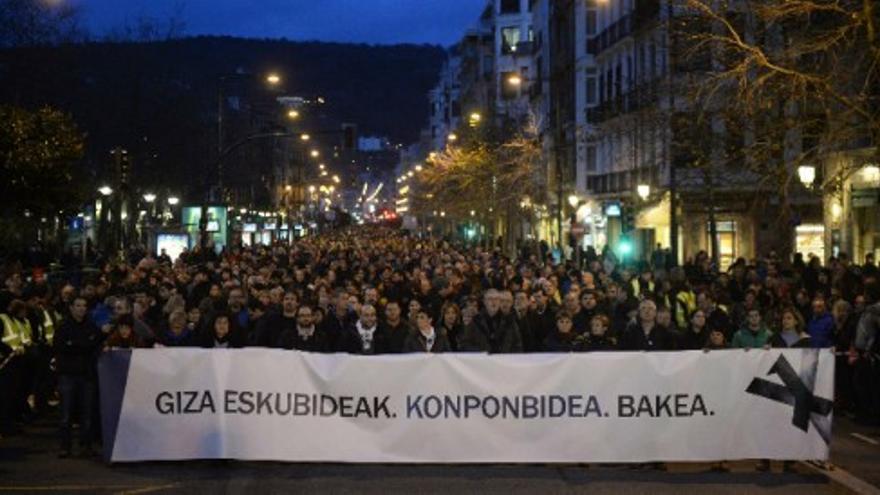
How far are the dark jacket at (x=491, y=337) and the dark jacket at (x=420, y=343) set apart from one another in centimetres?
37

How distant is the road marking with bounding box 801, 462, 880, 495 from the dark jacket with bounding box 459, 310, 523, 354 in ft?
11.6

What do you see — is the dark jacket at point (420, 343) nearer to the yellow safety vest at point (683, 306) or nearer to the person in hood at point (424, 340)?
the person in hood at point (424, 340)

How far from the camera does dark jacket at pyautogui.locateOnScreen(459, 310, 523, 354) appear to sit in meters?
14.3

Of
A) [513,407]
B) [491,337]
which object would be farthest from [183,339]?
[513,407]

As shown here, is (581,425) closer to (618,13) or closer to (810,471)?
(810,471)

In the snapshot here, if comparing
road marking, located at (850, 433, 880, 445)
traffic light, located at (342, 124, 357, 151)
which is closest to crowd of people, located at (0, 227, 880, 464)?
road marking, located at (850, 433, 880, 445)

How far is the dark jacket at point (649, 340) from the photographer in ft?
44.5

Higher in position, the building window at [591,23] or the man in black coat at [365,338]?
the building window at [591,23]

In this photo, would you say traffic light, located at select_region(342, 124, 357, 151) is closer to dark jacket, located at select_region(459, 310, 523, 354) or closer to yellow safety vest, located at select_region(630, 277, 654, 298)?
yellow safety vest, located at select_region(630, 277, 654, 298)

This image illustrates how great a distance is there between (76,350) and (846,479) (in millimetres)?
7582

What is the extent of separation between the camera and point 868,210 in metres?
33.6

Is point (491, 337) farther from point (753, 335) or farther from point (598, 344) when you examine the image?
point (753, 335)

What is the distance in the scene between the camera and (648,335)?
537 inches

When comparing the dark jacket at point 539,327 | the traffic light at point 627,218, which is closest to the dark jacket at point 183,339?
the dark jacket at point 539,327
